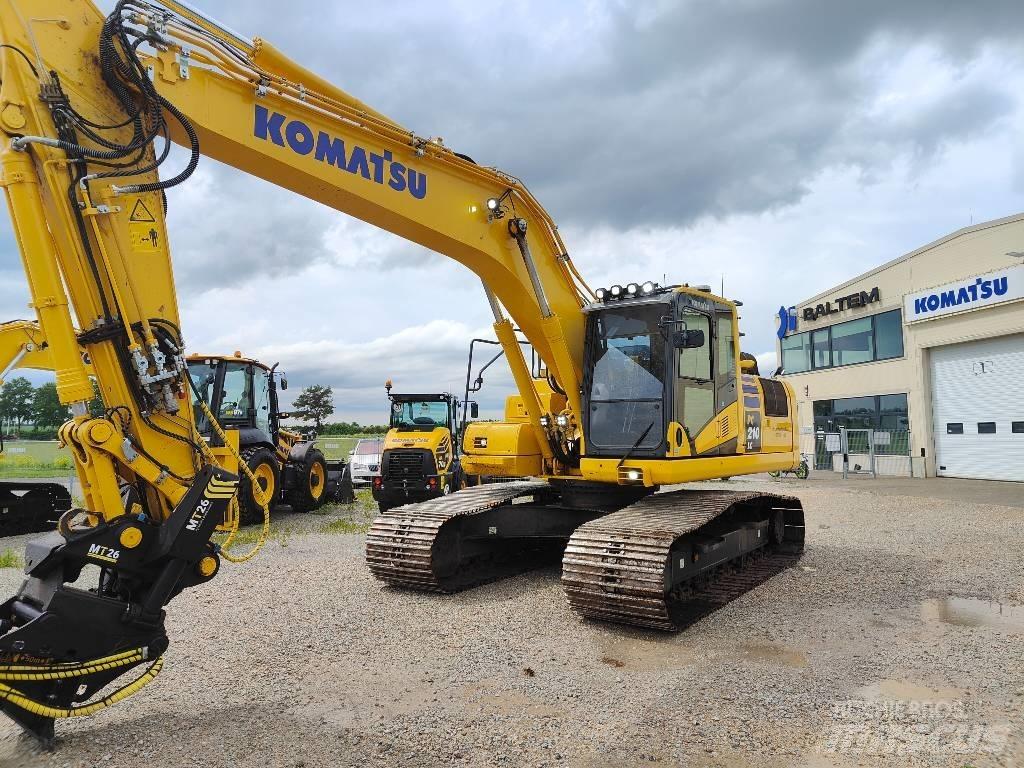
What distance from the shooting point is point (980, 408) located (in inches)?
763

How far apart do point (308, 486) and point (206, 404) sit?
930cm

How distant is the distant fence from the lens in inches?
851

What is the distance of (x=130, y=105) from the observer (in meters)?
4.43

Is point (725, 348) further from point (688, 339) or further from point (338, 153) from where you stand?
point (338, 153)

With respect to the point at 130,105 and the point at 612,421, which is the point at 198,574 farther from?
the point at 612,421

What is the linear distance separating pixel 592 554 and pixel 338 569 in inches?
148

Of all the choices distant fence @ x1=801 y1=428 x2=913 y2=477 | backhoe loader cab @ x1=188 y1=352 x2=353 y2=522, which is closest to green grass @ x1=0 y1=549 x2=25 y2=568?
backhoe loader cab @ x1=188 y1=352 x2=353 y2=522

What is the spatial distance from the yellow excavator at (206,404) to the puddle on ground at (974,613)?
5.85 feet

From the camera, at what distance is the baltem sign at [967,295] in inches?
719

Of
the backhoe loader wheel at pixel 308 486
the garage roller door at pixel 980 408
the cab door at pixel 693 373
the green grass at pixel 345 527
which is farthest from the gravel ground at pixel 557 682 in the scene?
the garage roller door at pixel 980 408

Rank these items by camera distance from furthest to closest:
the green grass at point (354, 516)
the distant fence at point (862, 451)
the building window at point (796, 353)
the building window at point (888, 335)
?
the building window at point (796, 353), the building window at point (888, 335), the distant fence at point (862, 451), the green grass at point (354, 516)

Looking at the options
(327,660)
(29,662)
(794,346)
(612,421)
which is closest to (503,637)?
(327,660)

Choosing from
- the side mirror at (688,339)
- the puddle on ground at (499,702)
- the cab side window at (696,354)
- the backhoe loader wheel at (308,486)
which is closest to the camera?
the puddle on ground at (499,702)

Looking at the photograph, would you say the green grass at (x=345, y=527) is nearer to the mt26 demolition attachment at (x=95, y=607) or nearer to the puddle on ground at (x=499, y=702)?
the puddle on ground at (x=499, y=702)
